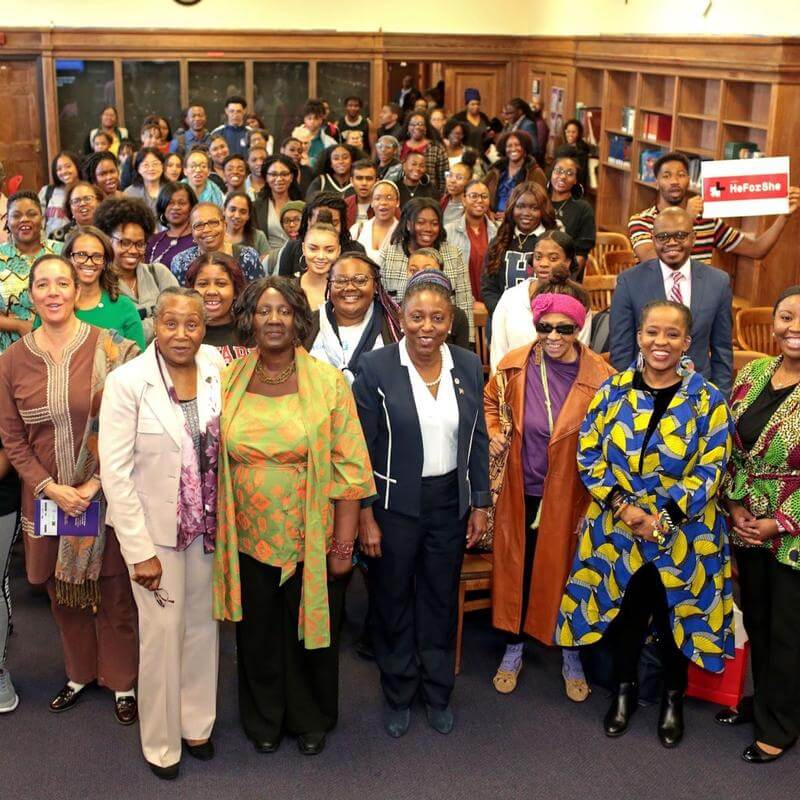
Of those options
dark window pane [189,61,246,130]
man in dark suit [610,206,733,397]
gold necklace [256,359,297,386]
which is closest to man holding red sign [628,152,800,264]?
man in dark suit [610,206,733,397]

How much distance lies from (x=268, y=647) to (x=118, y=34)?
38.6 feet

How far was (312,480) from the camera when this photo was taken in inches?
130

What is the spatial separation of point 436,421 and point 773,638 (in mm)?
1425

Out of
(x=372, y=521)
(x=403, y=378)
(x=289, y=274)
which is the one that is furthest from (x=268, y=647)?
(x=289, y=274)

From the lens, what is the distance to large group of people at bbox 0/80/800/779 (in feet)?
10.9

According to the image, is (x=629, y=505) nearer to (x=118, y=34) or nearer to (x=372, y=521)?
(x=372, y=521)

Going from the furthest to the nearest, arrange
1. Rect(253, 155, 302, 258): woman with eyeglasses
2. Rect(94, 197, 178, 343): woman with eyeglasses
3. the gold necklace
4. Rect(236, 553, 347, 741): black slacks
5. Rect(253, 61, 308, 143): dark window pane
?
Rect(253, 61, 308, 143): dark window pane, Rect(253, 155, 302, 258): woman with eyeglasses, Rect(94, 197, 178, 343): woman with eyeglasses, Rect(236, 553, 347, 741): black slacks, the gold necklace

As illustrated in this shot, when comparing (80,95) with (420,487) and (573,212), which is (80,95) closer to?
(573,212)

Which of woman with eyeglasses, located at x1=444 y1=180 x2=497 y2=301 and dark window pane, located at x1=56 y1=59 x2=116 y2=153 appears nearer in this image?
woman with eyeglasses, located at x1=444 y1=180 x2=497 y2=301

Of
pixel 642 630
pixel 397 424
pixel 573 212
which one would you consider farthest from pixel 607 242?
pixel 397 424

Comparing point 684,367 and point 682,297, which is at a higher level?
point 682,297

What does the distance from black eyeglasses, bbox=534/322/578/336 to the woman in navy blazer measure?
1.06 feet

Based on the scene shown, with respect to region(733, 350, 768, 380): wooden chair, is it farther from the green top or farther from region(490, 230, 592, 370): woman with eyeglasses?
the green top

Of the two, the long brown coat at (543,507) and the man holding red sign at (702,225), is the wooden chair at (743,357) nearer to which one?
the man holding red sign at (702,225)
